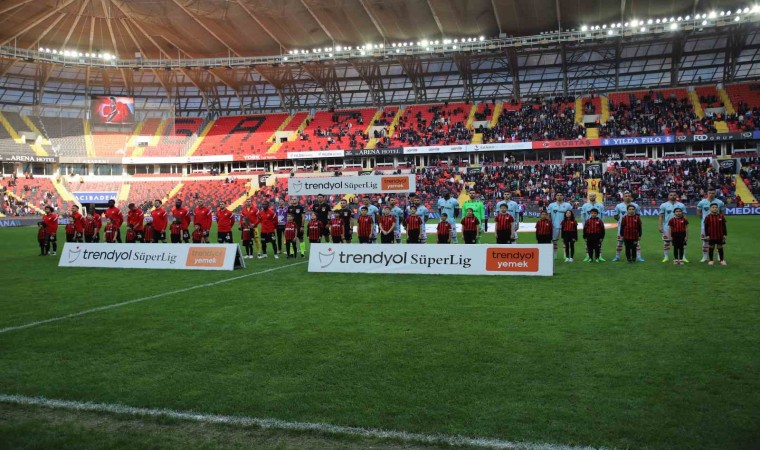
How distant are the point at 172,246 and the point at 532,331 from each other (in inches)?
441

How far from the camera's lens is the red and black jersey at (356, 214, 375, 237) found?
52.4 feet

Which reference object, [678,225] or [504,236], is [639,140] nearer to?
[678,225]

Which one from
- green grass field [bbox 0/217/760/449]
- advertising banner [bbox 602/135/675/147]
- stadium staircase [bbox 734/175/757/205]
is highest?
advertising banner [bbox 602/135/675/147]

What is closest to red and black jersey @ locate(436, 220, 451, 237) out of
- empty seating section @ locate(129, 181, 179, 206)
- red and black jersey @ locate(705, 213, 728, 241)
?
red and black jersey @ locate(705, 213, 728, 241)

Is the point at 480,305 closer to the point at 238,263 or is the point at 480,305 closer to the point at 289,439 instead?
the point at 289,439

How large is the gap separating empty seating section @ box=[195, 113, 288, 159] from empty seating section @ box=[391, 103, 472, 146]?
46.7 feet

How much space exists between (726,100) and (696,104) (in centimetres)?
245

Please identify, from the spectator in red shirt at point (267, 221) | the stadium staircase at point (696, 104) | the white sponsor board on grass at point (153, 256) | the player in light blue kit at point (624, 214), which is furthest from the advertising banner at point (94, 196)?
the stadium staircase at point (696, 104)

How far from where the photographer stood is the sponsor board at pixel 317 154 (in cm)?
5450

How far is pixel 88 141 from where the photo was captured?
195ft

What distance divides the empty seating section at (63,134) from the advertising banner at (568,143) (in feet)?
150

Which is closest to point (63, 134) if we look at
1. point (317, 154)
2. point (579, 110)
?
point (317, 154)

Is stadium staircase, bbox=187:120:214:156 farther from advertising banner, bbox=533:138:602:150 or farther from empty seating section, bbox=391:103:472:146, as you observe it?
advertising banner, bbox=533:138:602:150

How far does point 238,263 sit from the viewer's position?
15211 millimetres
